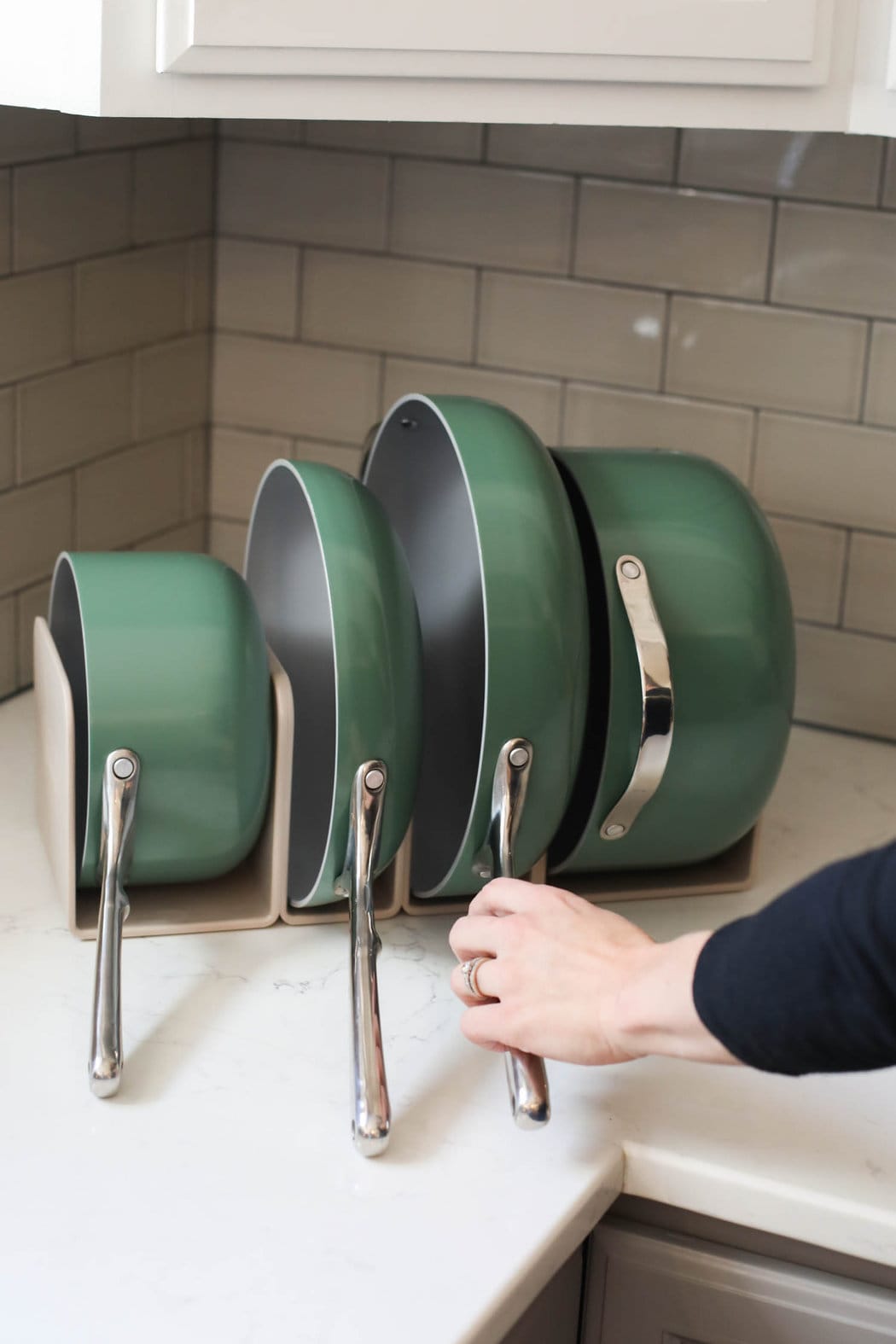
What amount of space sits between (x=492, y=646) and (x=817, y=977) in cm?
34

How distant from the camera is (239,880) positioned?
0.98 m

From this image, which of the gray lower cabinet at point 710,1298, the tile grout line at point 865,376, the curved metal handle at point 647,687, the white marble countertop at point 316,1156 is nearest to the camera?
the white marble countertop at point 316,1156

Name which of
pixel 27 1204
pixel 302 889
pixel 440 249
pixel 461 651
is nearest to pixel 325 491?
pixel 461 651

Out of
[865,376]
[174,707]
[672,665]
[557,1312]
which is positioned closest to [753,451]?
[865,376]

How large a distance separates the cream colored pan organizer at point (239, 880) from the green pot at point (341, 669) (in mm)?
23

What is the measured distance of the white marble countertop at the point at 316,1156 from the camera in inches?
25.6

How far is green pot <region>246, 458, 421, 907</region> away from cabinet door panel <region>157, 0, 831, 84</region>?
228 millimetres

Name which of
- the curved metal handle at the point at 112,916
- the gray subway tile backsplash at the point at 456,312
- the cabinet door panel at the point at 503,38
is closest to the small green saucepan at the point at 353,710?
the curved metal handle at the point at 112,916

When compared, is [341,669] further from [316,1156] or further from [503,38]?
[503,38]

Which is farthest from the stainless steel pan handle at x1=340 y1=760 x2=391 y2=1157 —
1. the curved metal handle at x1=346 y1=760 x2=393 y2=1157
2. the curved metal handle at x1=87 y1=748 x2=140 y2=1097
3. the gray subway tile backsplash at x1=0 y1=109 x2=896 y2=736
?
the gray subway tile backsplash at x1=0 y1=109 x2=896 y2=736

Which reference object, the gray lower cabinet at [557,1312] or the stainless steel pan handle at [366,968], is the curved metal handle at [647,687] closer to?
the stainless steel pan handle at [366,968]

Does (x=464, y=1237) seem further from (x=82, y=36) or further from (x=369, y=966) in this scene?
(x=82, y=36)

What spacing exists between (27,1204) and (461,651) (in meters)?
0.39

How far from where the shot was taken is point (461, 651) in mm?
922
